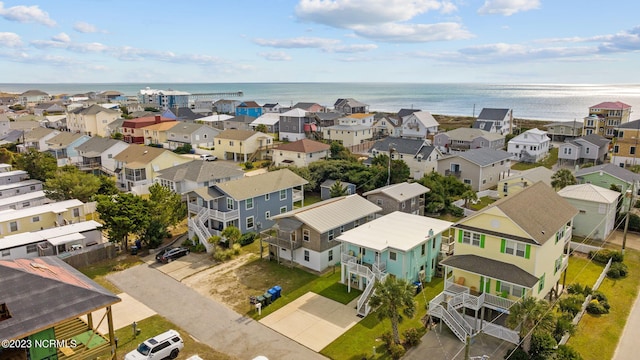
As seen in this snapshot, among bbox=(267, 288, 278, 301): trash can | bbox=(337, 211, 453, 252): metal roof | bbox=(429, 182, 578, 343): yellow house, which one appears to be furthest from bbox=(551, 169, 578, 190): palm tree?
bbox=(267, 288, 278, 301): trash can

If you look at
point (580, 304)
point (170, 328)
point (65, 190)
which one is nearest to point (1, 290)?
point (170, 328)

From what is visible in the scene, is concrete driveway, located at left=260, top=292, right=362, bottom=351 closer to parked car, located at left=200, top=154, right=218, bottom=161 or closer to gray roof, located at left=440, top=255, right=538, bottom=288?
gray roof, located at left=440, top=255, right=538, bottom=288

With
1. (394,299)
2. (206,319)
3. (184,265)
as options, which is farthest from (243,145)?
(394,299)

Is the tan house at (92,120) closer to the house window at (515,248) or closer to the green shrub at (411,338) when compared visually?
the green shrub at (411,338)

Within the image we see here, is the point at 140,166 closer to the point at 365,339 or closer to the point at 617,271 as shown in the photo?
the point at 365,339

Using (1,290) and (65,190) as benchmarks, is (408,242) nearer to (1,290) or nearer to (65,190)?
(1,290)
